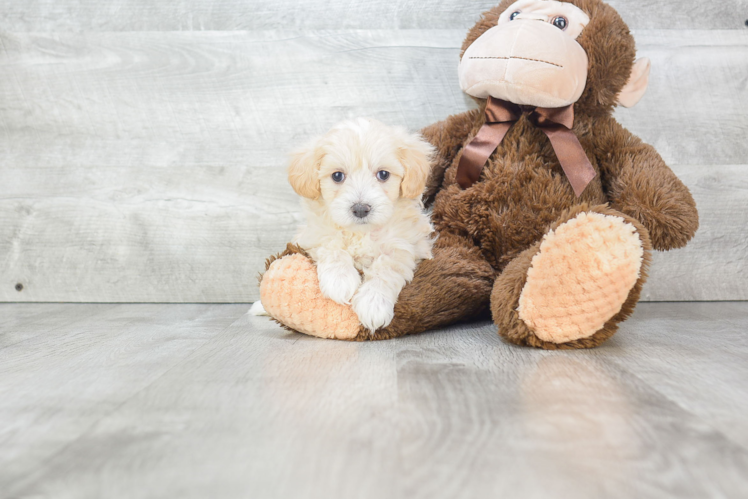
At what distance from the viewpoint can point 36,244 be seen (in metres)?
1.88

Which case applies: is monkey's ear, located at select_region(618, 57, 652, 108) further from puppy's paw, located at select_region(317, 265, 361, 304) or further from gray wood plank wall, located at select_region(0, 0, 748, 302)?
puppy's paw, located at select_region(317, 265, 361, 304)

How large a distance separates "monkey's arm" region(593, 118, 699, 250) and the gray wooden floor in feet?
0.76

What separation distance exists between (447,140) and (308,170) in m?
0.45

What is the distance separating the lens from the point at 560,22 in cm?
135

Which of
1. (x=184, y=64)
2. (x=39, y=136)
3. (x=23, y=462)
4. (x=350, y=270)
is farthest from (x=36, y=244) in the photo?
(x=23, y=462)

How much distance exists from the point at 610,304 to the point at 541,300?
0.40 ft

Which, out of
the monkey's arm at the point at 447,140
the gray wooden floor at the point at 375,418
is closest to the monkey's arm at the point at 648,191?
the gray wooden floor at the point at 375,418

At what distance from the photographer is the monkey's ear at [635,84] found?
1.40 m

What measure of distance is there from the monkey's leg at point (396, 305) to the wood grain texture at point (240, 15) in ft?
2.74

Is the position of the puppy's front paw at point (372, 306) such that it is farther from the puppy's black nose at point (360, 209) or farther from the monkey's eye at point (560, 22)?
the monkey's eye at point (560, 22)

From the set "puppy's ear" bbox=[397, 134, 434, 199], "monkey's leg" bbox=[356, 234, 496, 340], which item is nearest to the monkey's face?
"puppy's ear" bbox=[397, 134, 434, 199]

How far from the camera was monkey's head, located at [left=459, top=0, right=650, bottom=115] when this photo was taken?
1.28 m

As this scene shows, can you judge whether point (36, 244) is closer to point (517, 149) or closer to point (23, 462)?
point (23, 462)

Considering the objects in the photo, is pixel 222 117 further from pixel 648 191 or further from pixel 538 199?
pixel 648 191
